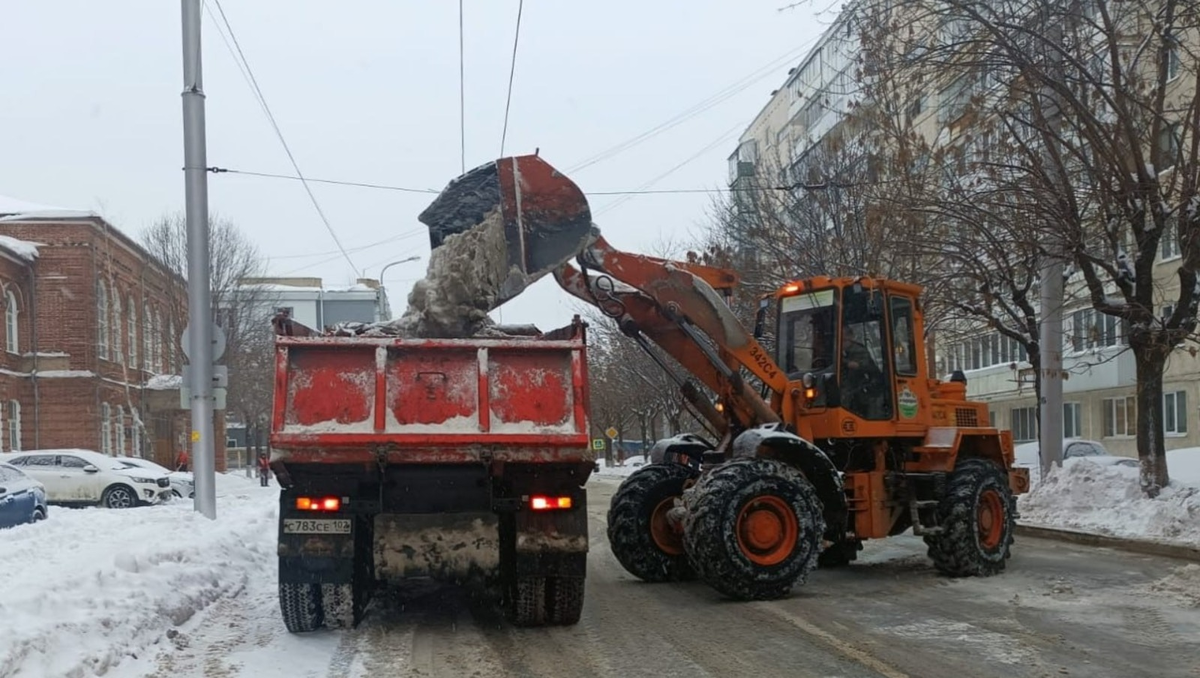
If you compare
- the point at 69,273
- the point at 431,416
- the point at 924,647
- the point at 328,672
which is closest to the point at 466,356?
the point at 431,416

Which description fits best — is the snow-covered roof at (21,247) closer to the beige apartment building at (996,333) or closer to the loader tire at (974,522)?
the beige apartment building at (996,333)

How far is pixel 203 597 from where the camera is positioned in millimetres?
9227

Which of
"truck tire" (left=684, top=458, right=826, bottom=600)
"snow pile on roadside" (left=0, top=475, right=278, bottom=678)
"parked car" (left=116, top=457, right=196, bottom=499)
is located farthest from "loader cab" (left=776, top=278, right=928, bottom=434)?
"parked car" (left=116, top=457, right=196, bottom=499)

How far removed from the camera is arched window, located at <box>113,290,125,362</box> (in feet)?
128

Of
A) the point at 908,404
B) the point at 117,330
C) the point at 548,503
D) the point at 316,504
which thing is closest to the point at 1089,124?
the point at 908,404

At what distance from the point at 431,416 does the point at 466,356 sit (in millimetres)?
536

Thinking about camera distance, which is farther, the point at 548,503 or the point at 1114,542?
the point at 1114,542

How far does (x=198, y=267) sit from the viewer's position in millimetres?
14594

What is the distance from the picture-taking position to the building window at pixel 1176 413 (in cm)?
3164

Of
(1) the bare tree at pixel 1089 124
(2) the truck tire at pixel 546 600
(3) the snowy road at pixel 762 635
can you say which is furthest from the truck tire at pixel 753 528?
(1) the bare tree at pixel 1089 124

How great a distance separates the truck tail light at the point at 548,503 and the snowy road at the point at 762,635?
1.00 meters

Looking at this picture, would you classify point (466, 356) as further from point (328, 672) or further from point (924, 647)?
point (924, 647)

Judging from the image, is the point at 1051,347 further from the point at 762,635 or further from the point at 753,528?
the point at 762,635

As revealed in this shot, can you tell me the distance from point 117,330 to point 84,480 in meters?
16.8
